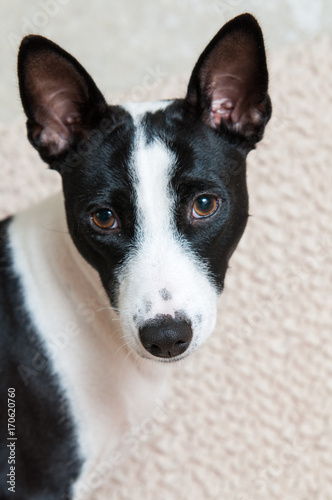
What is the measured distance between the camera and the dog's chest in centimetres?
204

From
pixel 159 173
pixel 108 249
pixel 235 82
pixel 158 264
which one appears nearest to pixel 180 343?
pixel 158 264

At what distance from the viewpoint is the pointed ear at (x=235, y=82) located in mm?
1742

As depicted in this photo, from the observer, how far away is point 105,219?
1.79m

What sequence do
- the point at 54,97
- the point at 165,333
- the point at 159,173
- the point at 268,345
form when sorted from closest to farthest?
the point at 165,333, the point at 159,173, the point at 54,97, the point at 268,345

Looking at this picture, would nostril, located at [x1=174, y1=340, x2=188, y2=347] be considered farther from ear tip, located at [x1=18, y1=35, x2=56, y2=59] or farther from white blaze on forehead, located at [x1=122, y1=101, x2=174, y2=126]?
ear tip, located at [x1=18, y1=35, x2=56, y2=59]

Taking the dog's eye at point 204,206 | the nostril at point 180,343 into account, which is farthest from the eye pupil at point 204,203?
the nostril at point 180,343

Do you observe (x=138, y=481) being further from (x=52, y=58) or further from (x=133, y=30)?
(x=133, y=30)

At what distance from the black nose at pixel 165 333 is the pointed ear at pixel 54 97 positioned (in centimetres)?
62

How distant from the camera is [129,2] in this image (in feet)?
13.0

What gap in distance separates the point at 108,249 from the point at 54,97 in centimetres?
45

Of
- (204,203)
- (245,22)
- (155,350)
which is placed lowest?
(155,350)

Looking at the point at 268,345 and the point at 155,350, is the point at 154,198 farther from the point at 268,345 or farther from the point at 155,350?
the point at 268,345

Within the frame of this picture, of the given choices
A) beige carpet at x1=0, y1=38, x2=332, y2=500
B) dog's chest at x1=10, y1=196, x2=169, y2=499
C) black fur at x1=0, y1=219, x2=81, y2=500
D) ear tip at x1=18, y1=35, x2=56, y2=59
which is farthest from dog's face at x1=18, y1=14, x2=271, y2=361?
beige carpet at x1=0, y1=38, x2=332, y2=500

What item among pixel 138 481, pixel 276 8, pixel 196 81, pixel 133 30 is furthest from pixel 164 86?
pixel 138 481
